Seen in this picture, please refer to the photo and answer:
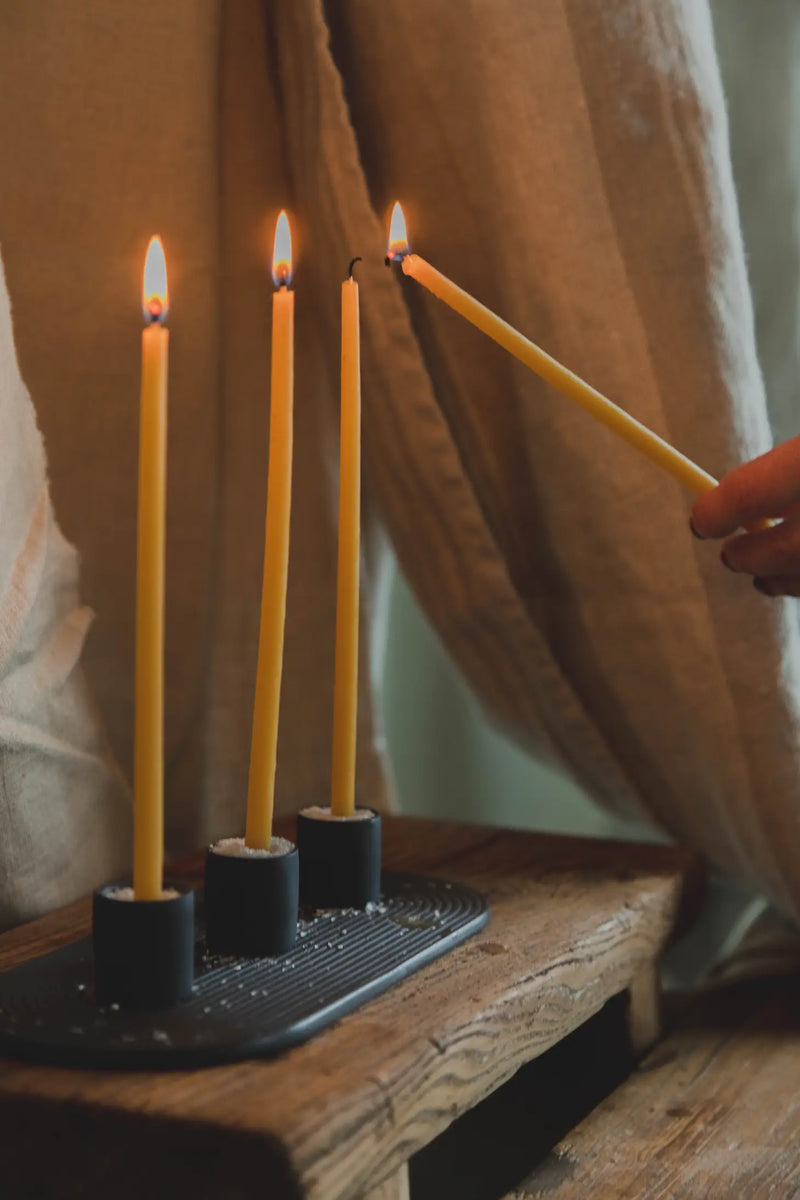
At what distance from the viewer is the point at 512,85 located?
0.65 m

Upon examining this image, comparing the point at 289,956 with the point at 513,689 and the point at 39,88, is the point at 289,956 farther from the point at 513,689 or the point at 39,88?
the point at 39,88

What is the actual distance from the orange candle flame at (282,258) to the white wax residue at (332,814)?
0.23m

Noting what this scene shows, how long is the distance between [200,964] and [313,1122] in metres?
0.13

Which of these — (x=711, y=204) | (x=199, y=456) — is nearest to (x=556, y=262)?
(x=711, y=204)

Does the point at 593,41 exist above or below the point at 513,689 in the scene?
above

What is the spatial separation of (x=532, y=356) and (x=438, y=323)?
0.19 metres

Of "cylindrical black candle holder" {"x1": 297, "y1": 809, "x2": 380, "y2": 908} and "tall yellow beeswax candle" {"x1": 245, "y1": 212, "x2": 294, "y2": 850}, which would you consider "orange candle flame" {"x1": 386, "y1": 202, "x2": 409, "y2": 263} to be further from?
"cylindrical black candle holder" {"x1": 297, "y1": 809, "x2": 380, "y2": 908}

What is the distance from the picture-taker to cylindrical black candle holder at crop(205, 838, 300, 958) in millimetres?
469

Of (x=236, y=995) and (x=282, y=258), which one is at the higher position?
(x=282, y=258)

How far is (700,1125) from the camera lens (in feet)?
1.71

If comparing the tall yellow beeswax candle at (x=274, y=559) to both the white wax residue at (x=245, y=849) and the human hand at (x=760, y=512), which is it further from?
the human hand at (x=760, y=512)

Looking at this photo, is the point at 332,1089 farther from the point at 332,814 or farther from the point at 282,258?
the point at 282,258

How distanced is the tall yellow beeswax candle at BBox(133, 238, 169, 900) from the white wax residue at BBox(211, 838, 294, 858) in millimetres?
58

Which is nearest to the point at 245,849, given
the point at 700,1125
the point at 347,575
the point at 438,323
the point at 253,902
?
the point at 253,902
